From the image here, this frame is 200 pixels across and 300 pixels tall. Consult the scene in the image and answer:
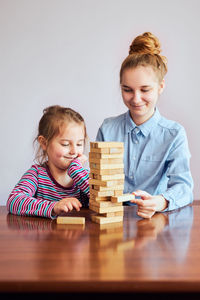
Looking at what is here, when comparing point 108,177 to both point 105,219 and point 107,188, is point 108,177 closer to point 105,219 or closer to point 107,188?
point 107,188

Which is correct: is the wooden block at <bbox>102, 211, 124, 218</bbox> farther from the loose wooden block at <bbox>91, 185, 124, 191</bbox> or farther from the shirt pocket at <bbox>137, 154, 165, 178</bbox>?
the shirt pocket at <bbox>137, 154, 165, 178</bbox>

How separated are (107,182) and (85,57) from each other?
1.83 meters

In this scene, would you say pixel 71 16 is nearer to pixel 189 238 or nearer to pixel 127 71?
pixel 127 71

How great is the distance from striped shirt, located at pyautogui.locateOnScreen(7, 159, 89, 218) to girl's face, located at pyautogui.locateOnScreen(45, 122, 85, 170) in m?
0.05

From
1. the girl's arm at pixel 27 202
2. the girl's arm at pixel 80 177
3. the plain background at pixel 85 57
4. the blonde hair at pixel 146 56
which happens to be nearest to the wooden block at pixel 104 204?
the girl's arm at pixel 27 202

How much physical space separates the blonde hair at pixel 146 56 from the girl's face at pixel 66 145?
38 cm

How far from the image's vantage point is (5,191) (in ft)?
10.7

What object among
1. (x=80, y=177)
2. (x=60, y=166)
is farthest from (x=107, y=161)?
(x=60, y=166)

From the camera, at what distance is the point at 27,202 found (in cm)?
168

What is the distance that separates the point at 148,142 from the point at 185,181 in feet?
1.05

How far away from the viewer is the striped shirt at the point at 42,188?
5.58ft

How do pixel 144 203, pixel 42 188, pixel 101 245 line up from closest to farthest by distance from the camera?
pixel 101 245 → pixel 144 203 → pixel 42 188

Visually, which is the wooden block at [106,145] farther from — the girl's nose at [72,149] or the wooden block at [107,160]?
the girl's nose at [72,149]

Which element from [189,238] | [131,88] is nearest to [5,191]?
[131,88]
